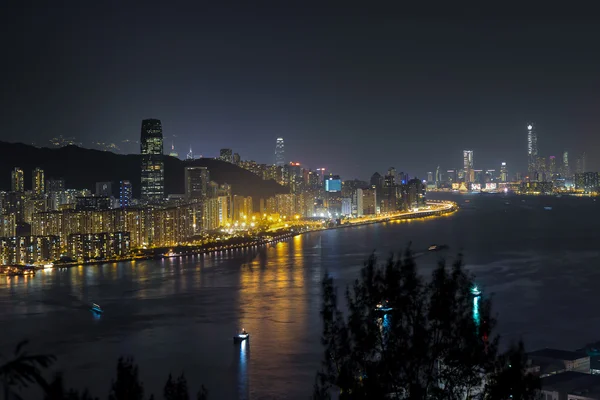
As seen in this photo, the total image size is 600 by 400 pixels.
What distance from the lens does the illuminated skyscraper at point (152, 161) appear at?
27953 mm

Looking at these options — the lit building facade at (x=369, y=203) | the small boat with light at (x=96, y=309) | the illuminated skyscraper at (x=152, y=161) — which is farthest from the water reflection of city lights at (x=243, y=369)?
the lit building facade at (x=369, y=203)

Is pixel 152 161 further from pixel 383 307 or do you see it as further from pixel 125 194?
pixel 383 307

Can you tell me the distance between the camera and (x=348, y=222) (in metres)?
28.7

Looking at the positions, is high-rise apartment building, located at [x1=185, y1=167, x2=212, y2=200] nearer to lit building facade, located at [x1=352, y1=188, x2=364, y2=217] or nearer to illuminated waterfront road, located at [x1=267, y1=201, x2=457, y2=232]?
illuminated waterfront road, located at [x1=267, y1=201, x2=457, y2=232]

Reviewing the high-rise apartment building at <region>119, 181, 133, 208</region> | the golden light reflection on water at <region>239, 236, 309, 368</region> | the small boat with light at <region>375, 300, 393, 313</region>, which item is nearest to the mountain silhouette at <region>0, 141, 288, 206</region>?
the high-rise apartment building at <region>119, 181, 133, 208</region>

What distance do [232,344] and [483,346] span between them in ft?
18.9

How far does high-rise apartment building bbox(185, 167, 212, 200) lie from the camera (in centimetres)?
2725

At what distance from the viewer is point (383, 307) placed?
273 centimetres

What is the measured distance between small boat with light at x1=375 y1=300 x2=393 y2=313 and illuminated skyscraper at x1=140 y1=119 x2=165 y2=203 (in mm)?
23968

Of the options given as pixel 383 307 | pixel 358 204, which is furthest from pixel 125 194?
pixel 383 307

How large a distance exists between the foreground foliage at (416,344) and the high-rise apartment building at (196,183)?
24638 millimetres

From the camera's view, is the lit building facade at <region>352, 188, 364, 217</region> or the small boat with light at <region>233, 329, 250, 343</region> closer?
the small boat with light at <region>233, 329, 250, 343</region>

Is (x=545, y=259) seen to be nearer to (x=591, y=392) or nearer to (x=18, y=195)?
(x=591, y=392)

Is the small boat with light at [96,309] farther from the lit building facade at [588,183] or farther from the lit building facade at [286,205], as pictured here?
the lit building facade at [588,183]
